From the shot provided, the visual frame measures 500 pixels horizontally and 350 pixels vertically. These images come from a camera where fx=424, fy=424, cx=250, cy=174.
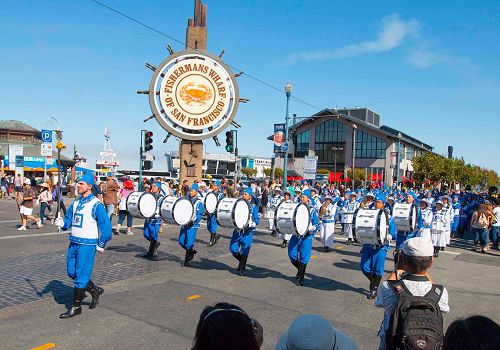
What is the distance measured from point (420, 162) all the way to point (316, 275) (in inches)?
1918

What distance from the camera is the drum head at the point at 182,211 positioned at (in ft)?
31.8

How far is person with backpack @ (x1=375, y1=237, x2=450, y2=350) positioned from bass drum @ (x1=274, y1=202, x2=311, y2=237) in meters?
5.14

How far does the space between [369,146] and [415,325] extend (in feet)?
200

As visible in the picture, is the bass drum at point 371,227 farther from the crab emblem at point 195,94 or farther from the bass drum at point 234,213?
the crab emblem at point 195,94

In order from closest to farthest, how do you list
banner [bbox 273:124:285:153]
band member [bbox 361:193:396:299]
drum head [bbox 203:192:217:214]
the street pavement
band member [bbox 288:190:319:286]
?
the street pavement, band member [bbox 361:193:396:299], band member [bbox 288:190:319:286], drum head [bbox 203:192:217:214], banner [bbox 273:124:285:153]

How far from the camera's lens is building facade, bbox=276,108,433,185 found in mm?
58781

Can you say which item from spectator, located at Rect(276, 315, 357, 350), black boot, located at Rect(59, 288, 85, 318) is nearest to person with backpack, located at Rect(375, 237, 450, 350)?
spectator, located at Rect(276, 315, 357, 350)

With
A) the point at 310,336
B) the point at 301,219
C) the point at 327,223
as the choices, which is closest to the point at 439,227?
the point at 327,223

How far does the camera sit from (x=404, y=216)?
9.81 meters

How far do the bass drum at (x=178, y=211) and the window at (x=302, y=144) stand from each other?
Answer: 56.6 metres

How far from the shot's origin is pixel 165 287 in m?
7.88

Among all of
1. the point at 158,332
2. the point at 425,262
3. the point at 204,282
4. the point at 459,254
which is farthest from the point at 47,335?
the point at 459,254

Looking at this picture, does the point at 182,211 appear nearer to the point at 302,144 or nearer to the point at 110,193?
the point at 110,193

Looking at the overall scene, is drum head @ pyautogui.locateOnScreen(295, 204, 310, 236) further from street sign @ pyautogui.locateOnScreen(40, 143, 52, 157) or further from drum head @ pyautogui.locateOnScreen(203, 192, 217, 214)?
street sign @ pyautogui.locateOnScreen(40, 143, 52, 157)
